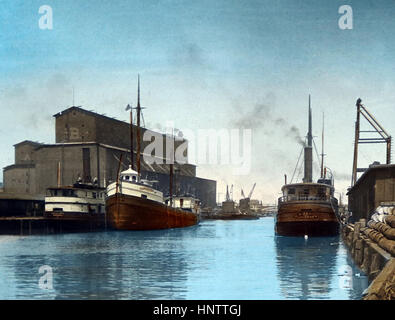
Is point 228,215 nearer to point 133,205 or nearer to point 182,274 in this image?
point 133,205

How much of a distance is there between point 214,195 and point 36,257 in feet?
334

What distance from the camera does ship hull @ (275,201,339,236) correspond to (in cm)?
4559

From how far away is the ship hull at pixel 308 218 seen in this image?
45.6 metres

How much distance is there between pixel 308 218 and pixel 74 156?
43777 mm

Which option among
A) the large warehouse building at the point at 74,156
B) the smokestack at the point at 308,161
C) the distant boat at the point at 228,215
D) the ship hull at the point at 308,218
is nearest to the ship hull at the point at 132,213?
the large warehouse building at the point at 74,156

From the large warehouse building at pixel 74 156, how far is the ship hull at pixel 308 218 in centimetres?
3644

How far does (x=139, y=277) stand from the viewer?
922 inches

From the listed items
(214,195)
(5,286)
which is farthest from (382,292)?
(214,195)

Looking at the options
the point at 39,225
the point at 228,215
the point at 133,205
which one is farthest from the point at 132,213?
the point at 228,215

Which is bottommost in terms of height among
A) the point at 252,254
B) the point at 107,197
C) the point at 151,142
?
the point at 252,254

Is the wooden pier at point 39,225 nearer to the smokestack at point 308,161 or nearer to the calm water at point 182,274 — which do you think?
the calm water at point 182,274
